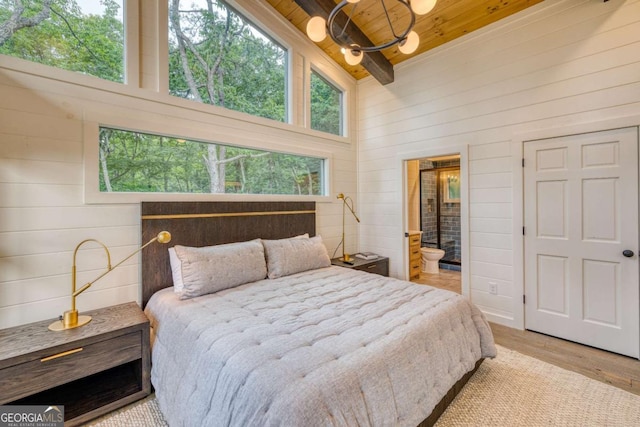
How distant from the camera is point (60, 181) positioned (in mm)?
2074

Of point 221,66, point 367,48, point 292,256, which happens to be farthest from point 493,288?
point 221,66

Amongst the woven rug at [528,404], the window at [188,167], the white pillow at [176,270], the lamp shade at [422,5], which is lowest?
the woven rug at [528,404]

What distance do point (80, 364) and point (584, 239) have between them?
13.6 ft

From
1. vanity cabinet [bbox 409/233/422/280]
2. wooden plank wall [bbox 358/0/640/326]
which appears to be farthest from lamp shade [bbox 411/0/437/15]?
vanity cabinet [bbox 409/233/422/280]

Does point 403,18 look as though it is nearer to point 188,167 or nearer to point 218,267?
point 188,167

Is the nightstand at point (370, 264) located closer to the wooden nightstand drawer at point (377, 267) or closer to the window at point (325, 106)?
the wooden nightstand drawer at point (377, 267)

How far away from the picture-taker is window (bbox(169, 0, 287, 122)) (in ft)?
8.93

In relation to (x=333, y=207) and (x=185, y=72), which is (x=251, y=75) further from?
(x=333, y=207)

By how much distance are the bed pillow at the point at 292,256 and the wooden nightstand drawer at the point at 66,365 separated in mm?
1229

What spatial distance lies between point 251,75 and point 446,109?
244 cm

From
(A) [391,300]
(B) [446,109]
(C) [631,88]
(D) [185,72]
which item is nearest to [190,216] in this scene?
(D) [185,72]

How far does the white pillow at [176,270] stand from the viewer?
7.37ft

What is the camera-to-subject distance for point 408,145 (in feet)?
12.7

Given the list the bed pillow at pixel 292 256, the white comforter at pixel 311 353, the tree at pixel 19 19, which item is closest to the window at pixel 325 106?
the bed pillow at pixel 292 256
